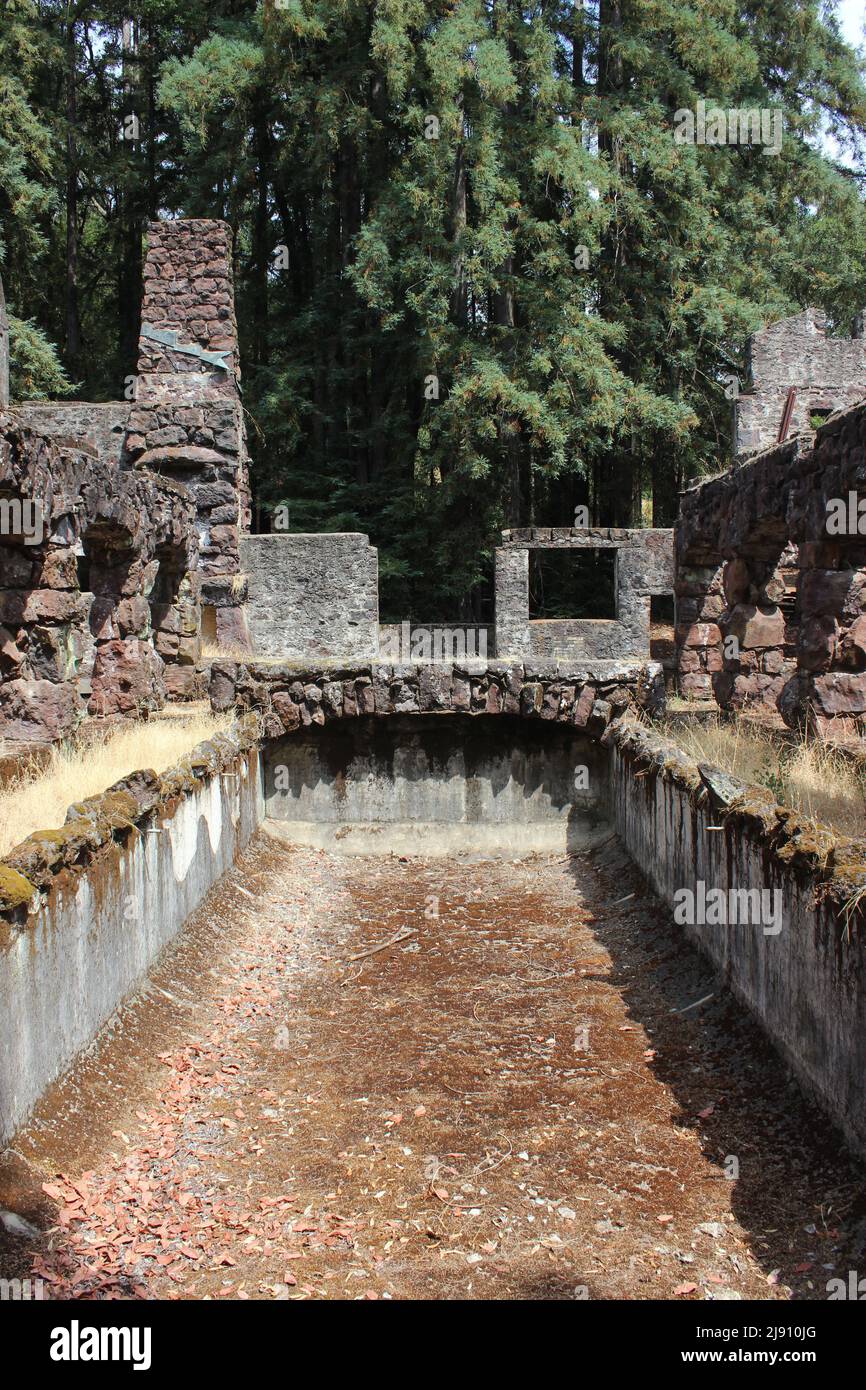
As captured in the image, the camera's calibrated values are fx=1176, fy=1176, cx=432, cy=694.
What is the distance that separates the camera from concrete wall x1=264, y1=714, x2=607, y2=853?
41.8 ft

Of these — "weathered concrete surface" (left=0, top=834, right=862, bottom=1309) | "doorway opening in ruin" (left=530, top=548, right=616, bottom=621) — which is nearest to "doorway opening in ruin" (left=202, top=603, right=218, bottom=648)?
"weathered concrete surface" (left=0, top=834, right=862, bottom=1309)

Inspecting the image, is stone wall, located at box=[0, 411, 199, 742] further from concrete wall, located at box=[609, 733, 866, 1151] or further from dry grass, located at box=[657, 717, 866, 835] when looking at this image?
dry grass, located at box=[657, 717, 866, 835]

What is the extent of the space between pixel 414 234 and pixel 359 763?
15.4 m

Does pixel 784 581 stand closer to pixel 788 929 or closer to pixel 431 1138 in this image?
pixel 788 929

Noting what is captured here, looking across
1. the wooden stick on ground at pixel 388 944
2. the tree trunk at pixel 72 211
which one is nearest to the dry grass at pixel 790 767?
the wooden stick on ground at pixel 388 944

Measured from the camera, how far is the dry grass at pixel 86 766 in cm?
625

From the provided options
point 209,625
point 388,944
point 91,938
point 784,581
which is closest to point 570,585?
point 784,581

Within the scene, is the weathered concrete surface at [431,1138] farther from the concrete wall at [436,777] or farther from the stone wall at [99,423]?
the stone wall at [99,423]

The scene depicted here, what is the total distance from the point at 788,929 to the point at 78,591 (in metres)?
6.92

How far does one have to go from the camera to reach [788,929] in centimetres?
582

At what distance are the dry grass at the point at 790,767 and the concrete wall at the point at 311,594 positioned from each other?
8.19 meters

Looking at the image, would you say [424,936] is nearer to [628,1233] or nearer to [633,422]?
[628,1233]

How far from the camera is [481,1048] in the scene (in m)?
7.05

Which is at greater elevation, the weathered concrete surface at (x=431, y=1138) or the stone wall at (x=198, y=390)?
the stone wall at (x=198, y=390)
